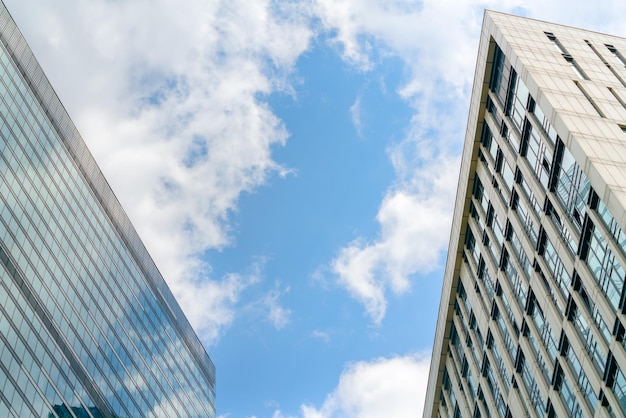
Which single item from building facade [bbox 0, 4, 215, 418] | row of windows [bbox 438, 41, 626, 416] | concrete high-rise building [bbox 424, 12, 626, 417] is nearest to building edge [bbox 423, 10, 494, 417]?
concrete high-rise building [bbox 424, 12, 626, 417]

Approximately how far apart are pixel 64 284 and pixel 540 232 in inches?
1651

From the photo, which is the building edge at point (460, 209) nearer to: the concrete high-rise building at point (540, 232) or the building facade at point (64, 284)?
the concrete high-rise building at point (540, 232)

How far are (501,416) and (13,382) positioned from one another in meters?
34.8

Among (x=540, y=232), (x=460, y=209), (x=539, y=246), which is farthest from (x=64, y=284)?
(x=540, y=232)

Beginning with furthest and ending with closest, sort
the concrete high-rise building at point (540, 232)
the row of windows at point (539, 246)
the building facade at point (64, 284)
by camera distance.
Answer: the building facade at point (64, 284) → the row of windows at point (539, 246) → the concrete high-rise building at point (540, 232)

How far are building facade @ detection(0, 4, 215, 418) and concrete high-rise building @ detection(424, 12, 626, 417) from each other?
33.6 metres

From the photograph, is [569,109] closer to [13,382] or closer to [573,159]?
[573,159]

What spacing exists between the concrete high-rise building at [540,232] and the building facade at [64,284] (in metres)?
33.6

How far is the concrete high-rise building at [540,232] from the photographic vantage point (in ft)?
97.1

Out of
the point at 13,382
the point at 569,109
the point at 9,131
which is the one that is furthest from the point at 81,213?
the point at 569,109

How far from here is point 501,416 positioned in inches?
1645

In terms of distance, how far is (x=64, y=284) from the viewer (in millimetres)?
54031

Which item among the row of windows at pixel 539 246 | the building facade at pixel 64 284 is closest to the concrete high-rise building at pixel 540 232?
the row of windows at pixel 539 246

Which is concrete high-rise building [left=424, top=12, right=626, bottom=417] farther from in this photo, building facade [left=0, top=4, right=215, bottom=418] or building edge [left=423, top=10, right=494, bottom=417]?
building facade [left=0, top=4, right=215, bottom=418]
